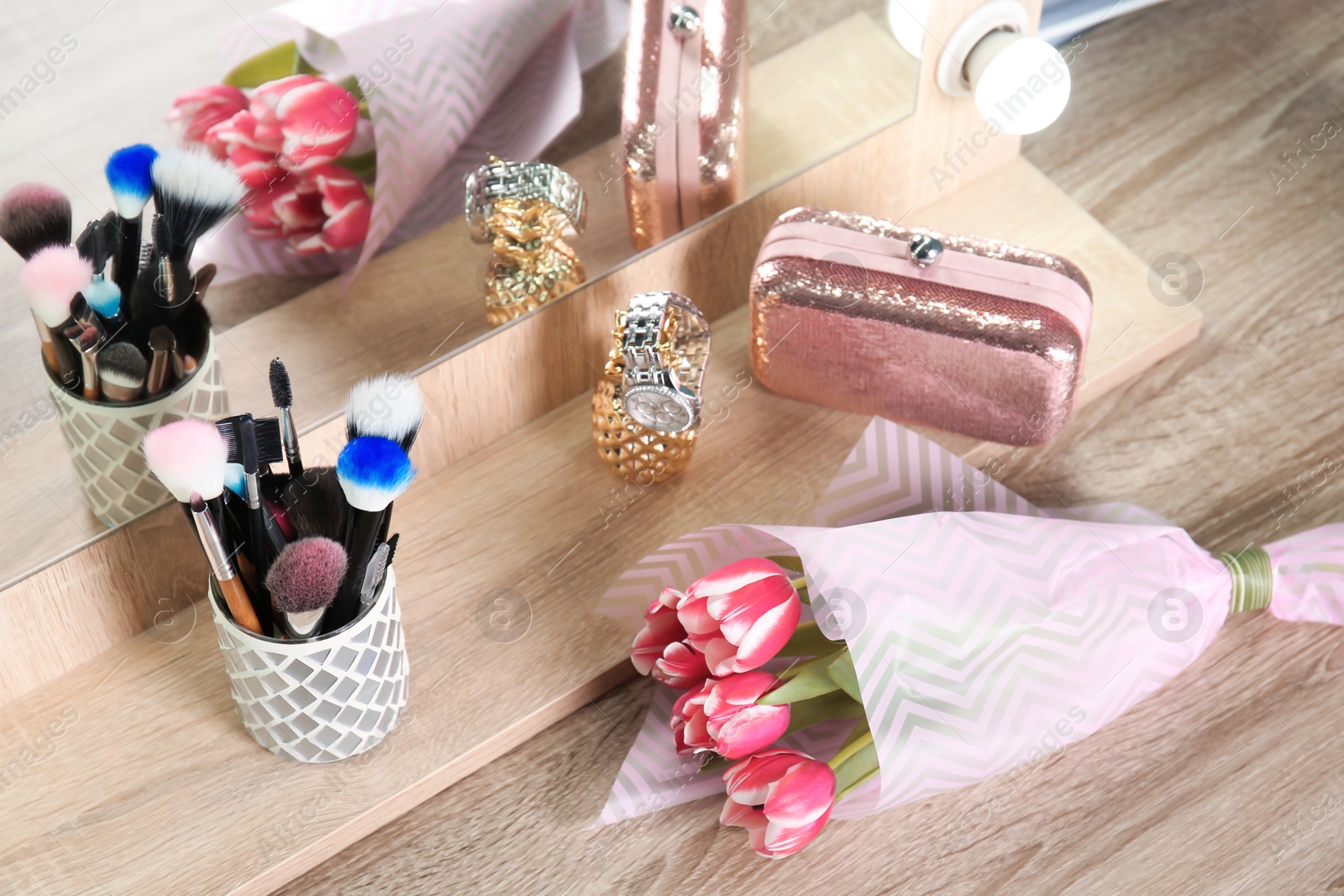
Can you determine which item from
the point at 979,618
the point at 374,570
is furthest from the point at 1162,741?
the point at 374,570

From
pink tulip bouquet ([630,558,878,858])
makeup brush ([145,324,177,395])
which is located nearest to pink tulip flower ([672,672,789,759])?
pink tulip bouquet ([630,558,878,858])

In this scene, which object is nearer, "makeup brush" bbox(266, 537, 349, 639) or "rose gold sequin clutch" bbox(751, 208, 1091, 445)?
"makeup brush" bbox(266, 537, 349, 639)

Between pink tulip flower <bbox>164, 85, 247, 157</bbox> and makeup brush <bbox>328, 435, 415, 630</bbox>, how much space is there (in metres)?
0.13

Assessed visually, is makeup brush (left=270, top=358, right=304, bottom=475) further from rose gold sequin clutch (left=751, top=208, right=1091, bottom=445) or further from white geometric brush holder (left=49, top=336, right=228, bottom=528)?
rose gold sequin clutch (left=751, top=208, right=1091, bottom=445)

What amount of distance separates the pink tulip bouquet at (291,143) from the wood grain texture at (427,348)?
0.02 m

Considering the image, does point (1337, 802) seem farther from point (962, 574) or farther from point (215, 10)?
point (215, 10)

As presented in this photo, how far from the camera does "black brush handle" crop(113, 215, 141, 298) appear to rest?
418 millimetres

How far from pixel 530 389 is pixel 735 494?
10 cm

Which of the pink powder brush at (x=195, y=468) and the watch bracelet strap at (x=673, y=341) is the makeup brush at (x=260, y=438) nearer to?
the pink powder brush at (x=195, y=468)

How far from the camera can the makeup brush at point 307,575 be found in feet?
1.26

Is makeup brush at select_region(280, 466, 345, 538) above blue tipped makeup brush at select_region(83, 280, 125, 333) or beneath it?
beneath

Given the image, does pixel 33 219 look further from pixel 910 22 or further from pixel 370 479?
pixel 910 22

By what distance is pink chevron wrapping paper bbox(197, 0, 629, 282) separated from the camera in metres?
0.46

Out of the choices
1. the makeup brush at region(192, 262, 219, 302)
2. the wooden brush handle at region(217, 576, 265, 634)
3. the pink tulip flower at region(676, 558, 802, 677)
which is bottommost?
the pink tulip flower at region(676, 558, 802, 677)
